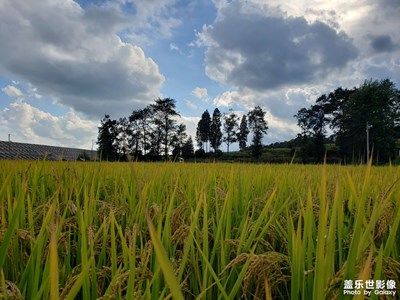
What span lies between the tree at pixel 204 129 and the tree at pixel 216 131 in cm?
119

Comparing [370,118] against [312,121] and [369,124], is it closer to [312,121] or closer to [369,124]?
[369,124]

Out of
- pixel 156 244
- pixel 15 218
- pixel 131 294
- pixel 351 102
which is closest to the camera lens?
pixel 156 244

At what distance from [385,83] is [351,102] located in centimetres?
876

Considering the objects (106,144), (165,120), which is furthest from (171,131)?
(106,144)

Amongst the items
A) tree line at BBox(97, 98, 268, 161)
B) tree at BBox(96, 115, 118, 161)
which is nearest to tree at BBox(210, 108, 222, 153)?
tree line at BBox(97, 98, 268, 161)

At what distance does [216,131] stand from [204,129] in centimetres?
360

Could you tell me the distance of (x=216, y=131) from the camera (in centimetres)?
9169

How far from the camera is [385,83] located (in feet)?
201

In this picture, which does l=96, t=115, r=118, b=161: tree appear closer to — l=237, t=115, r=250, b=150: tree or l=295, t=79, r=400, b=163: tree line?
l=295, t=79, r=400, b=163: tree line

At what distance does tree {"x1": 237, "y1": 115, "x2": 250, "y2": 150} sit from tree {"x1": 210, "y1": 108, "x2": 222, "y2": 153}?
5782mm

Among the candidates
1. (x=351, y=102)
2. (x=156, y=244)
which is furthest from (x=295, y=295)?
(x=351, y=102)

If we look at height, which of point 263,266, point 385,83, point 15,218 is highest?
point 385,83

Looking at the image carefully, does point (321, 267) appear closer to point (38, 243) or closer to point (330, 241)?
point (330, 241)

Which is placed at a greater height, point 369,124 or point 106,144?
point 369,124
